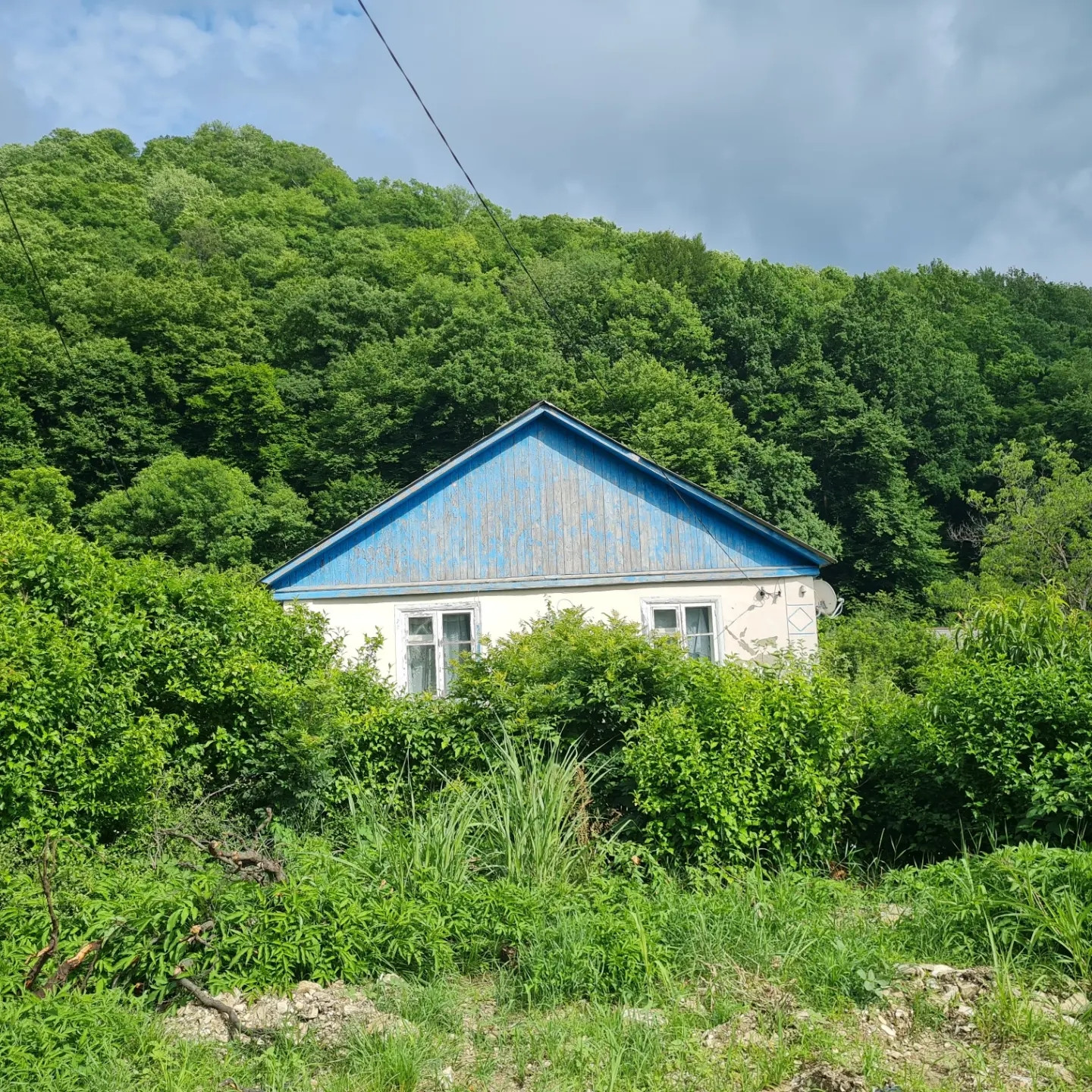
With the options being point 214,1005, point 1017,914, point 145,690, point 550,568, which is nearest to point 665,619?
point 550,568

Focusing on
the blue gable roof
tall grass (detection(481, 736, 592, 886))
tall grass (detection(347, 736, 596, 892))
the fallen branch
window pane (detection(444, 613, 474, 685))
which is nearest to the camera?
the fallen branch

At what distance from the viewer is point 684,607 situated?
618 inches

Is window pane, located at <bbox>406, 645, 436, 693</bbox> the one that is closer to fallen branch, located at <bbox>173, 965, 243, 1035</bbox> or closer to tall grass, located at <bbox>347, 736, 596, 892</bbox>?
tall grass, located at <bbox>347, 736, 596, 892</bbox>

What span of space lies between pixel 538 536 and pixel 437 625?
2195 millimetres

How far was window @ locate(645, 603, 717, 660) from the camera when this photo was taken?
1563 centimetres

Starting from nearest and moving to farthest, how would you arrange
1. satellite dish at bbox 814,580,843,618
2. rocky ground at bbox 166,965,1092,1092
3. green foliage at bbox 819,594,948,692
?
rocky ground at bbox 166,965,1092,1092
satellite dish at bbox 814,580,843,618
green foliage at bbox 819,594,948,692

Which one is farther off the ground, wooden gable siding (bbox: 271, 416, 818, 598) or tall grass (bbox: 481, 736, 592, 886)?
wooden gable siding (bbox: 271, 416, 818, 598)

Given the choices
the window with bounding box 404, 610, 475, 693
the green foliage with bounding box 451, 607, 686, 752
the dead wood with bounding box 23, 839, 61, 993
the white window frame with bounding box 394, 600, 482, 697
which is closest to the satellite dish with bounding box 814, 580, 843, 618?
the white window frame with bounding box 394, 600, 482, 697

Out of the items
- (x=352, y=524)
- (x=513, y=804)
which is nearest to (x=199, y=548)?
(x=352, y=524)

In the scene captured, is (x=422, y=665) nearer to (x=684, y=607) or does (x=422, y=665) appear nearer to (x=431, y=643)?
(x=431, y=643)

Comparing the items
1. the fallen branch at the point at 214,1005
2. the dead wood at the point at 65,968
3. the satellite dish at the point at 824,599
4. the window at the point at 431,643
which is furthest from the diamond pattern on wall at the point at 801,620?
the dead wood at the point at 65,968

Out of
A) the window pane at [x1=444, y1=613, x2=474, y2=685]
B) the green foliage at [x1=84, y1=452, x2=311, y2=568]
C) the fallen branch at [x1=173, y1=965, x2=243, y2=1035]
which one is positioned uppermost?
the green foliage at [x1=84, y1=452, x2=311, y2=568]

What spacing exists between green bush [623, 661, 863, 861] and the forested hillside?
2233 centimetres

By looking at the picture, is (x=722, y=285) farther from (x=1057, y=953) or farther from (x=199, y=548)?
(x=1057, y=953)
